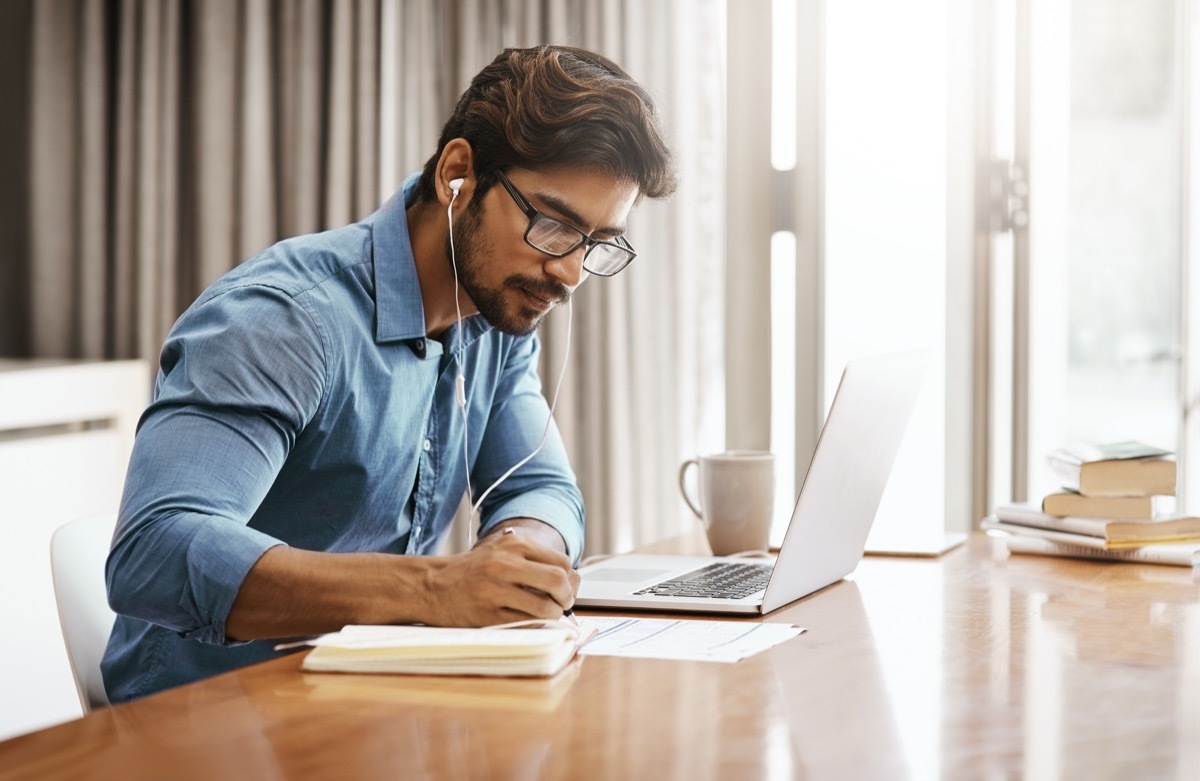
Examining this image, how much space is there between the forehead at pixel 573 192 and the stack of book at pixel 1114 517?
2.33 feet

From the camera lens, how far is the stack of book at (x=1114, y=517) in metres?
1.60

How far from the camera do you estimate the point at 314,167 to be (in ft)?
10.0

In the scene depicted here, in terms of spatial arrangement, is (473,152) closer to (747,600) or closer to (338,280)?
(338,280)

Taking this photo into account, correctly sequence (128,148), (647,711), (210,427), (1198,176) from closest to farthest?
(647,711), (210,427), (1198,176), (128,148)

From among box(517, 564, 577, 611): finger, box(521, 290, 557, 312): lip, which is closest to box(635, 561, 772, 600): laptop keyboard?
box(517, 564, 577, 611): finger

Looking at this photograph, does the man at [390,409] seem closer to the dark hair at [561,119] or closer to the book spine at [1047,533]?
the dark hair at [561,119]

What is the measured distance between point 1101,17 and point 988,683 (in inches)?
81.1

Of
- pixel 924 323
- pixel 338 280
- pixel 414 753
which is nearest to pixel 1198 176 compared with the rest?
pixel 924 323

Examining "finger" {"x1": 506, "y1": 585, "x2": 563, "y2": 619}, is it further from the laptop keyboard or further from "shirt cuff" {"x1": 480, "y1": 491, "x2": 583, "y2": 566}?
"shirt cuff" {"x1": 480, "y1": 491, "x2": 583, "y2": 566}

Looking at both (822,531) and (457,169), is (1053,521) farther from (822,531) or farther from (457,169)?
(457,169)

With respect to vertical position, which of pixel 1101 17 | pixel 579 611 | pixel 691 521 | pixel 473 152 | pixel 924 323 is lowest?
pixel 691 521

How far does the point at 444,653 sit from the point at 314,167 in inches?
88.5

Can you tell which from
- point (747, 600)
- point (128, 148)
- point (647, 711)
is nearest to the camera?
point (647, 711)

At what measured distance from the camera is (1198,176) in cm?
257
